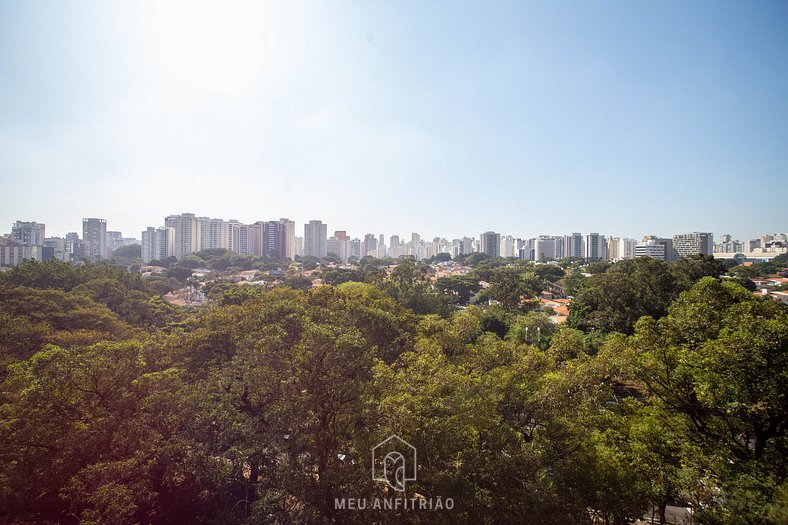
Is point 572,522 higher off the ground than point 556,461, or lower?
lower

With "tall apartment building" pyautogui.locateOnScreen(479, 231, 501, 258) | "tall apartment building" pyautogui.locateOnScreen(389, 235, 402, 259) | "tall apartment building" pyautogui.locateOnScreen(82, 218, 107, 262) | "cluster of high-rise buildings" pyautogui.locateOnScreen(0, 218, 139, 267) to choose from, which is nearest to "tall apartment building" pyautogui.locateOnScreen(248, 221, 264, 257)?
"cluster of high-rise buildings" pyautogui.locateOnScreen(0, 218, 139, 267)

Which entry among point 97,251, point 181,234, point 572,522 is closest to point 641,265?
point 572,522

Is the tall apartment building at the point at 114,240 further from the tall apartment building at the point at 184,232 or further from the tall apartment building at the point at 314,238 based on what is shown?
the tall apartment building at the point at 314,238

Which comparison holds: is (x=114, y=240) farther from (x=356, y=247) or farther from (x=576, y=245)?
(x=576, y=245)

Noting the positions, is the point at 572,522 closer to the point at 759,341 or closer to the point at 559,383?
the point at 559,383

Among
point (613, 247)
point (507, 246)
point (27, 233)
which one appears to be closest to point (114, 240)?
point (27, 233)
